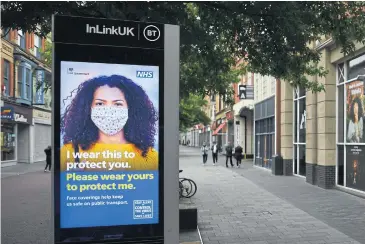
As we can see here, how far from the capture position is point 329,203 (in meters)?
10.3

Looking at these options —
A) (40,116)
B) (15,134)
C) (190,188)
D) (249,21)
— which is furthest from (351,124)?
(40,116)

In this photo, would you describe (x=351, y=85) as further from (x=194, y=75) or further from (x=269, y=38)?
(x=269, y=38)

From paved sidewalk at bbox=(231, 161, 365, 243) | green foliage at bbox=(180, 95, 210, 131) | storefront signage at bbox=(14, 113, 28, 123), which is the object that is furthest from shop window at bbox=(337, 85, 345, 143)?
green foliage at bbox=(180, 95, 210, 131)

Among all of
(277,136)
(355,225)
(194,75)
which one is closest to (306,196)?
(355,225)

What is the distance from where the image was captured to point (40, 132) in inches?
1163

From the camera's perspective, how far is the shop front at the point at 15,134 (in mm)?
22719

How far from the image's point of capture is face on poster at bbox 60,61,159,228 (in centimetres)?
351

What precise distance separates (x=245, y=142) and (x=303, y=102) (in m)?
15.7

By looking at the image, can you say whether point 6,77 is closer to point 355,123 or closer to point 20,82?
point 20,82

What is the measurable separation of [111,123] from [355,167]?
10.2 m

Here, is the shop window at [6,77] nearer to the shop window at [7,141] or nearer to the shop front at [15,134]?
the shop front at [15,134]

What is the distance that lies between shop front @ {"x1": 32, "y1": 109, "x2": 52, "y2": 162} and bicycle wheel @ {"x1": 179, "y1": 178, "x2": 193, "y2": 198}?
60.2 feet

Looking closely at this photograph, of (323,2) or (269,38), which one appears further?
(269,38)

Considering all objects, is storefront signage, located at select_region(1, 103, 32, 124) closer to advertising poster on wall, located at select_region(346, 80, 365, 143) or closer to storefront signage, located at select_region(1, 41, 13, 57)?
storefront signage, located at select_region(1, 41, 13, 57)
